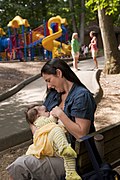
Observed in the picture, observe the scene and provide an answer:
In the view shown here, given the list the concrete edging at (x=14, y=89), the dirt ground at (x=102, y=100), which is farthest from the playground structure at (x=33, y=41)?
the concrete edging at (x=14, y=89)

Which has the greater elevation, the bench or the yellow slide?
the yellow slide

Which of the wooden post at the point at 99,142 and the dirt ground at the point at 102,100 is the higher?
the wooden post at the point at 99,142

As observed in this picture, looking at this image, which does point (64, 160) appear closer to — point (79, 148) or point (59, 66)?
point (79, 148)

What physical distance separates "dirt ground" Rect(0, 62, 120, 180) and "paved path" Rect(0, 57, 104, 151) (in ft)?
1.05

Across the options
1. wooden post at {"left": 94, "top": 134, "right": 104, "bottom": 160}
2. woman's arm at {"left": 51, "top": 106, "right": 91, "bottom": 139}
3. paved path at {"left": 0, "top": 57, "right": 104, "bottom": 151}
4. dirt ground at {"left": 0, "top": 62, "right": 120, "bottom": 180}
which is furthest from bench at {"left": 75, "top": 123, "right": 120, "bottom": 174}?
paved path at {"left": 0, "top": 57, "right": 104, "bottom": 151}

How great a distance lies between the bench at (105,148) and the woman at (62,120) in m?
0.14

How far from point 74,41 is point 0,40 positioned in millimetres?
10011

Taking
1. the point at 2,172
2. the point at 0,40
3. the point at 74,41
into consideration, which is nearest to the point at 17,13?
the point at 0,40

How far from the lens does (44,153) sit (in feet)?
7.97

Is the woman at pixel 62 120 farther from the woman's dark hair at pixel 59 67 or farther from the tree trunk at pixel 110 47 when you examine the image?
the tree trunk at pixel 110 47

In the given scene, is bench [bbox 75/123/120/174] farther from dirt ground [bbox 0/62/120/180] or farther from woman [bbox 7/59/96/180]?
dirt ground [bbox 0/62/120/180]

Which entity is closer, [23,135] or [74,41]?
[23,135]

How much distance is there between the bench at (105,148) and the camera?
2.25 m

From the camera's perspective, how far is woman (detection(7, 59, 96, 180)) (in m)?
2.38
